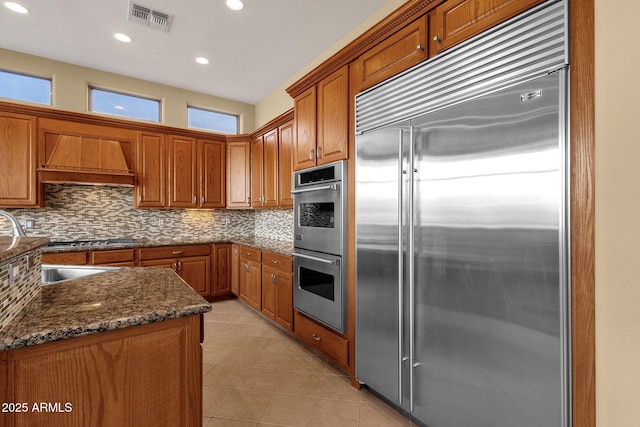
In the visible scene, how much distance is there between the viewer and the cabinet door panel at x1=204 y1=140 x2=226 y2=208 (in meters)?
4.42

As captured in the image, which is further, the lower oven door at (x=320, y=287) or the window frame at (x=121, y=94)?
the window frame at (x=121, y=94)

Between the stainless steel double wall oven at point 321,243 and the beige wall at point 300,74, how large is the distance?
1522mm

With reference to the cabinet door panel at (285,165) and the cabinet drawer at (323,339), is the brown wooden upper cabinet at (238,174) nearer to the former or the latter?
the cabinet door panel at (285,165)

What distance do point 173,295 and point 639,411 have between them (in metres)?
1.79

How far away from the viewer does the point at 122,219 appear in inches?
162

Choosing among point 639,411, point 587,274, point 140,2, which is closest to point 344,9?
point 140,2

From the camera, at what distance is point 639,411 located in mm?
1070

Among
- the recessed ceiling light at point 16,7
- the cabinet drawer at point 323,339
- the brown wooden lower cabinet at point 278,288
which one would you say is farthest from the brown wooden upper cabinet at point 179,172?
the cabinet drawer at point 323,339

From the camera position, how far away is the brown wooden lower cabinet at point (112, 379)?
888 millimetres

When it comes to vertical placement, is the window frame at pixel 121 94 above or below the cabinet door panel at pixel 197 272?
above

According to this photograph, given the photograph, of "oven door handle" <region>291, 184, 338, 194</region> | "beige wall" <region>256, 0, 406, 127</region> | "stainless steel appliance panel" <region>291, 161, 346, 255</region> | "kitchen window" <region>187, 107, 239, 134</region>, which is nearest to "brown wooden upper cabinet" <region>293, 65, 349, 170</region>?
"stainless steel appliance panel" <region>291, 161, 346, 255</region>

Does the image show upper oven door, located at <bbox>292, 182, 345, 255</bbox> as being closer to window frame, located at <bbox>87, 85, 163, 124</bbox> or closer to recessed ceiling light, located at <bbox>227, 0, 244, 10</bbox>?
recessed ceiling light, located at <bbox>227, 0, 244, 10</bbox>

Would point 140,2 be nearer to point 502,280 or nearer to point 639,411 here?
point 502,280

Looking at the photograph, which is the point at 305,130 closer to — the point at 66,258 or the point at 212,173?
the point at 212,173
